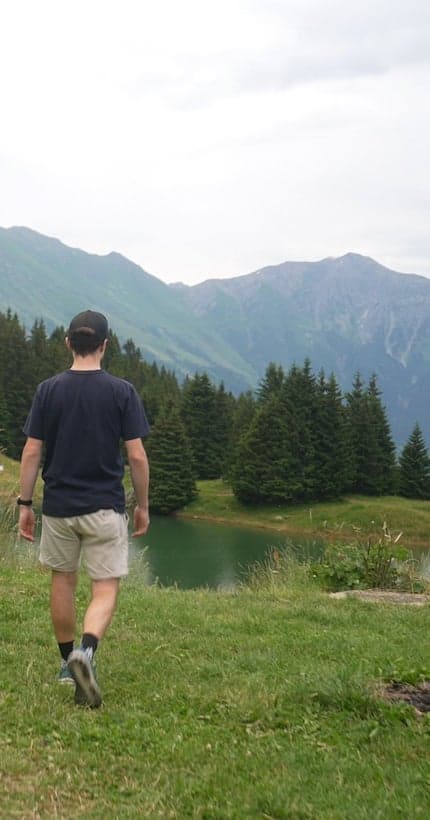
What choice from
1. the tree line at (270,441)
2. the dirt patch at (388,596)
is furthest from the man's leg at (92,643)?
the tree line at (270,441)

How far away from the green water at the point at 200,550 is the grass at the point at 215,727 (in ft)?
50.9

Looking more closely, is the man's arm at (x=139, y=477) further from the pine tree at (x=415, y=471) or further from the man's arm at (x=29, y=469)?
the pine tree at (x=415, y=471)

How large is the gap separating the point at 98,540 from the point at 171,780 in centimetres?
172

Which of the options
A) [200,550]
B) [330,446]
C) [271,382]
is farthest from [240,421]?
[200,550]

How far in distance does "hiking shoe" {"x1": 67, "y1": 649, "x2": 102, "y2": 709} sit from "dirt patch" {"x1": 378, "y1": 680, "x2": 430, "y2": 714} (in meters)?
1.76

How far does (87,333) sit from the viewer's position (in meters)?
5.15

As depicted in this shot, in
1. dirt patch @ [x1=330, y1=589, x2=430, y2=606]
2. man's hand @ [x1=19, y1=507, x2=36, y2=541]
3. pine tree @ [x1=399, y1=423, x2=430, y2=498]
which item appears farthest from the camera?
pine tree @ [x1=399, y1=423, x2=430, y2=498]

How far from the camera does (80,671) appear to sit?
183 inches

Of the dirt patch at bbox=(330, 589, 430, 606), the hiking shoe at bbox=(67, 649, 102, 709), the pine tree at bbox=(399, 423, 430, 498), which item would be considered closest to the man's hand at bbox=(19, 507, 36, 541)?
the hiking shoe at bbox=(67, 649, 102, 709)

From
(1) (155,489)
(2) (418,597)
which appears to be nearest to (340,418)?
(1) (155,489)

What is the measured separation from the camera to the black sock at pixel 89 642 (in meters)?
4.83

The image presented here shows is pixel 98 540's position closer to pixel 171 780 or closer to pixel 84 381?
pixel 84 381

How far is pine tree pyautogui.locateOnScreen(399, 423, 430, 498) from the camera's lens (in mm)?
68875

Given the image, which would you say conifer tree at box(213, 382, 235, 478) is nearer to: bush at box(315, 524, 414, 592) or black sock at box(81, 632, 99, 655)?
bush at box(315, 524, 414, 592)
